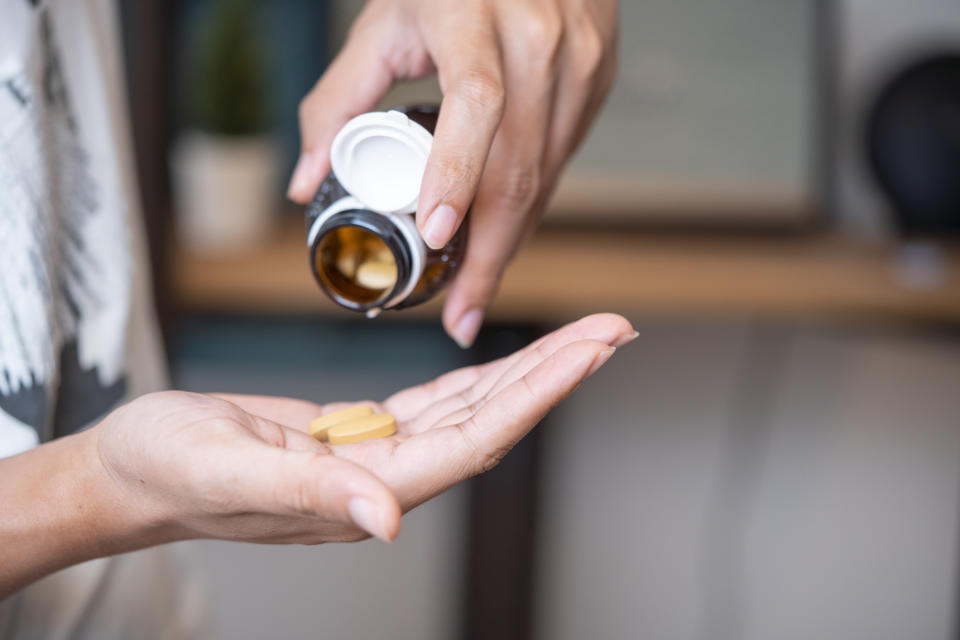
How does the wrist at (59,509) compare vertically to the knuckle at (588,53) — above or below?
below

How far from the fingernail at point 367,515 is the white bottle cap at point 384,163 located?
216mm

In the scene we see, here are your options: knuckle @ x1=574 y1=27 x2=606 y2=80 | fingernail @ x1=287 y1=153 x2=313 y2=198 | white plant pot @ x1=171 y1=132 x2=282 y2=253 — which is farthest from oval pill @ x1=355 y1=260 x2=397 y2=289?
white plant pot @ x1=171 y1=132 x2=282 y2=253

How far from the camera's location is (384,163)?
55 cm

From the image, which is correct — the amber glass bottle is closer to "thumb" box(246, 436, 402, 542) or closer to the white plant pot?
"thumb" box(246, 436, 402, 542)

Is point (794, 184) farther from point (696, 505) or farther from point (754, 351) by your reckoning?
point (696, 505)

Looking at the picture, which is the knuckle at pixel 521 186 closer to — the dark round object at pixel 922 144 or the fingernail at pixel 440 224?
the fingernail at pixel 440 224

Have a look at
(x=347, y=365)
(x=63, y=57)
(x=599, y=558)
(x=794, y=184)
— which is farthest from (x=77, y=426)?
(x=599, y=558)

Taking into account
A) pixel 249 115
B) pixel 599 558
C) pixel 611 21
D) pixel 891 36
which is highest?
pixel 891 36

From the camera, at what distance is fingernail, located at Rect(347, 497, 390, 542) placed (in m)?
0.38

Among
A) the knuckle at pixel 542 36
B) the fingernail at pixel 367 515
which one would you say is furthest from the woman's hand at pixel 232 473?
the knuckle at pixel 542 36

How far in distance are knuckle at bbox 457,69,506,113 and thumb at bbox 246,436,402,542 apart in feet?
0.80

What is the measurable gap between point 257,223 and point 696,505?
1.02 m

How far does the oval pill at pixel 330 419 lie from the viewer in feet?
1.88

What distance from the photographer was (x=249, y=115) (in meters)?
1.31
